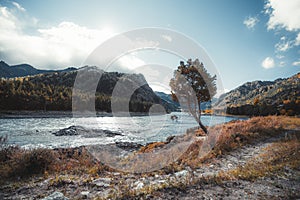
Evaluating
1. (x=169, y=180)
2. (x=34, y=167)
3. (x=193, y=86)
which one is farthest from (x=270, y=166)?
(x=193, y=86)

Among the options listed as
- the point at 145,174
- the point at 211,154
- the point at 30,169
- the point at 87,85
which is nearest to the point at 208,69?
the point at 211,154

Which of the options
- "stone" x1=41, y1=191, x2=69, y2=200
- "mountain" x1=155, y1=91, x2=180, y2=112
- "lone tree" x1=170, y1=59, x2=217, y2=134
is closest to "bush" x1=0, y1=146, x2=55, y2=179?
"stone" x1=41, y1=191, x2=69, y2=200

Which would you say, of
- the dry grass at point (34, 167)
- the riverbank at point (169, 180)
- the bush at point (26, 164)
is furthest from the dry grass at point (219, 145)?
the bush at point (26, 164)

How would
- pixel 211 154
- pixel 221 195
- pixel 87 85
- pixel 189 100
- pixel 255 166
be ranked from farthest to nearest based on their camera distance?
pixel 87 85 < pixel 189 100 < pixel 211 154 < pixel 255 166 < pixel 221 195

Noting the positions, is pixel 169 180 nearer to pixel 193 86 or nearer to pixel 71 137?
pixel 193 86

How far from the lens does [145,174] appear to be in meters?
6.95

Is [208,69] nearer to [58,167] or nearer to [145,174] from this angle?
[145,174]

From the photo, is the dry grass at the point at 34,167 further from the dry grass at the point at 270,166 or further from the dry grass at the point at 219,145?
the dry grass at the point at 270,166

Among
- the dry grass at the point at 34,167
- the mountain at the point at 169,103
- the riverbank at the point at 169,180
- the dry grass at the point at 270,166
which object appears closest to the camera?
the riverbank at the point at 169,180

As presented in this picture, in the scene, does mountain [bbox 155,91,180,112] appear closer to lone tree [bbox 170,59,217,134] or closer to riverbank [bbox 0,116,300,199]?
lone tree [bbox 170,59,217,134]

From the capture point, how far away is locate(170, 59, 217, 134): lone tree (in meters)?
17.3

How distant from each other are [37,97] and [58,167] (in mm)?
102523

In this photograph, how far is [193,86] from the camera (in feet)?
57.3

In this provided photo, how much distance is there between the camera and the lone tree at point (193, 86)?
17.3 meters
